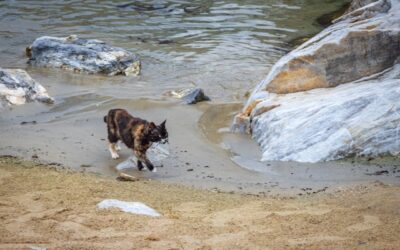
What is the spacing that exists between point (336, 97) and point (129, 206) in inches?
153

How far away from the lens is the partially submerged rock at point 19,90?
11.0 metres

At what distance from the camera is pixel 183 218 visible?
642 centimetres

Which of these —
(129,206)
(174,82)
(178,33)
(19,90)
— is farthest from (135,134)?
(178,33)

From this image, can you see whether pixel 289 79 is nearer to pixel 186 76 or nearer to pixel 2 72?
pixel 186 76

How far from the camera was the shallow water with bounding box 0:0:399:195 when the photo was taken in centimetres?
841

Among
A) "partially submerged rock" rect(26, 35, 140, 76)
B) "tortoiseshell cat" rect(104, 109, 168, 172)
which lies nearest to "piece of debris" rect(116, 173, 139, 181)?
"tortoiseshell cat" rect(104, 109, 168, 172)

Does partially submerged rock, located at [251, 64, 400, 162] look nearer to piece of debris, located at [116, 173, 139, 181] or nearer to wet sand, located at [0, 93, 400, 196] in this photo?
wet sand, located at [0, 93, 400, 196]

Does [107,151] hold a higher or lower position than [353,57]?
lower

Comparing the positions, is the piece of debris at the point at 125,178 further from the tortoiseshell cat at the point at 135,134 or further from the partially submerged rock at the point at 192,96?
the partially submerged rock at the point at 192,96

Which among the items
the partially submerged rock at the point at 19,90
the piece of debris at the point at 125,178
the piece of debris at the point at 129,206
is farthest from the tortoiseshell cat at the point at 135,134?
the partially submerged rock at the point at 19,90

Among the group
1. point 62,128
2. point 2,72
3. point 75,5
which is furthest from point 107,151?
point 75,5

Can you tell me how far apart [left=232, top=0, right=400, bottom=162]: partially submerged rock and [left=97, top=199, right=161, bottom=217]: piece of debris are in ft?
8.56

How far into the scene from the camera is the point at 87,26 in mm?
18328

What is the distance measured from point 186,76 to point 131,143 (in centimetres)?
506
